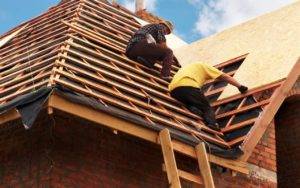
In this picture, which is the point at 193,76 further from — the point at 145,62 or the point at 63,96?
the point at 63,96

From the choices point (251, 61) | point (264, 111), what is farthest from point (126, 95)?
point (251, 61)

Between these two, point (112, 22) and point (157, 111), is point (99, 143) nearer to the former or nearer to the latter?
point (157, 111)

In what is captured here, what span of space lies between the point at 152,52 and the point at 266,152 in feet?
7.98

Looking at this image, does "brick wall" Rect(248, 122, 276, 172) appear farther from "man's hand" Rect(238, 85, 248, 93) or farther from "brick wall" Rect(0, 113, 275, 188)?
"brick wall" Rect(0, 113, 275, 188)

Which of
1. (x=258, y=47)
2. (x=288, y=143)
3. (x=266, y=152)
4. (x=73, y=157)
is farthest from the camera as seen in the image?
(x=258, y=47)

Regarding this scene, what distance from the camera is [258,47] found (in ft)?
35.8

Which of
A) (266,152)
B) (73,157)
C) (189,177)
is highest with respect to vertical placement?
(266,152)

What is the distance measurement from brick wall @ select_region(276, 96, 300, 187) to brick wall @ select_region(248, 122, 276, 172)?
86cm

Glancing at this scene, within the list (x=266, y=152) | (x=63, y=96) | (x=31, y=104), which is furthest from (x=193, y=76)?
(x=31, y=104)

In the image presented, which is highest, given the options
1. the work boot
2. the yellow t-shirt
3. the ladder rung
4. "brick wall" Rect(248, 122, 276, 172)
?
the work boot

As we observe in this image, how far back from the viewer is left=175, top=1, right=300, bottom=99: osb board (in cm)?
990

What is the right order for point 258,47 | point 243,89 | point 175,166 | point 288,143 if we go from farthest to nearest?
point 258,47 < point 288,143 < point 243,89 < point 175,166

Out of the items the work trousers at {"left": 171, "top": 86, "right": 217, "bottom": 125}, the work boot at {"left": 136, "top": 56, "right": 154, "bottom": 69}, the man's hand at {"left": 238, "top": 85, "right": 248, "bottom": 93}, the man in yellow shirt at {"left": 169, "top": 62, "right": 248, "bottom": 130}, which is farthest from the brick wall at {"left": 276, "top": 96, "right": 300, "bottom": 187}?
the work boot at {"left": 136, "top": 56, "right": 154, "bottom": 69}

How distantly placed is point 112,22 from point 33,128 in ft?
13.9
